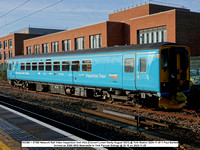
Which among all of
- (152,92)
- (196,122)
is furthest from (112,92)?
(196,122)

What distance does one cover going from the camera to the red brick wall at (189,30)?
28.5 m

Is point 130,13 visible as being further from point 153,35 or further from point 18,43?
point 18,43

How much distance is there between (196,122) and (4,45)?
239 feet

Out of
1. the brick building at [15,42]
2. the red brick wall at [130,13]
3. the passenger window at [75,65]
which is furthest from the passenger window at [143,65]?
the brick building at [15,42]

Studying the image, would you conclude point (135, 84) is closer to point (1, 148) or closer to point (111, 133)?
point (111, 133)

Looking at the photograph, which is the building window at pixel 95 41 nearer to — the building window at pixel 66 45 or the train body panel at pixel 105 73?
the building window at pixel 66 45

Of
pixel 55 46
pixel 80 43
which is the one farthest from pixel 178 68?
pixel 55 46

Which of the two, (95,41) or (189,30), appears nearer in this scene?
(189,30)

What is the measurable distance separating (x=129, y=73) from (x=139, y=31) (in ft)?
68.3

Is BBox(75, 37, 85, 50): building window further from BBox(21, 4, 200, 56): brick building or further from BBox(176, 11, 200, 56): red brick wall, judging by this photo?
BBox(176, 11, 200, 56): red brick wall

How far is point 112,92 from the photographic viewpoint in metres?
14.9

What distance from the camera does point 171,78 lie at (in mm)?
12164

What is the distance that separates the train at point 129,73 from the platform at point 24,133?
223 inches

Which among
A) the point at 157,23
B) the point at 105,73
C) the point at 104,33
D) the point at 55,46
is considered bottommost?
the point at 105,73
